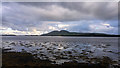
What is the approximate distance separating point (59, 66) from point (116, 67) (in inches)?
342

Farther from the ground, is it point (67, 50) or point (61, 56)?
point (61, 56)

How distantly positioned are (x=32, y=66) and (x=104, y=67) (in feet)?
36.4

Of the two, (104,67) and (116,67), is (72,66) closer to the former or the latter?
(104,67)

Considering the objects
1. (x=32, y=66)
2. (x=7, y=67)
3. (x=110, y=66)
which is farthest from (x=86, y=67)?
(x=7, y=67)

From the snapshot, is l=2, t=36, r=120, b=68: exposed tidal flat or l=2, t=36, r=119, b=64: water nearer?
l=2, t=36, r=120, b=68: exposed tidal flat

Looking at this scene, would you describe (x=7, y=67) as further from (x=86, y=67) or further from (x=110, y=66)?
(x=110, y=66)

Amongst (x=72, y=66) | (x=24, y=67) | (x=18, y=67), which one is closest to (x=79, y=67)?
(x=72, y=66)

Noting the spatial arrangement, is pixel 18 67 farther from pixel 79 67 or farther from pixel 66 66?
pixel 79 67

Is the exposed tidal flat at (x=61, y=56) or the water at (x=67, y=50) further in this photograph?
the water at (x=67, y=50)

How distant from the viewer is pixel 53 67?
495 inches

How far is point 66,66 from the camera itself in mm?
12969

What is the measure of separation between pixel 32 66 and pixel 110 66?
12291 mm

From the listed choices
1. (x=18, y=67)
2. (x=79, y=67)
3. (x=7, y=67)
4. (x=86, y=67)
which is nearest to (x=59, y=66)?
(x=79, y=67)

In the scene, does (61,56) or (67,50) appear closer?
(61,56)
